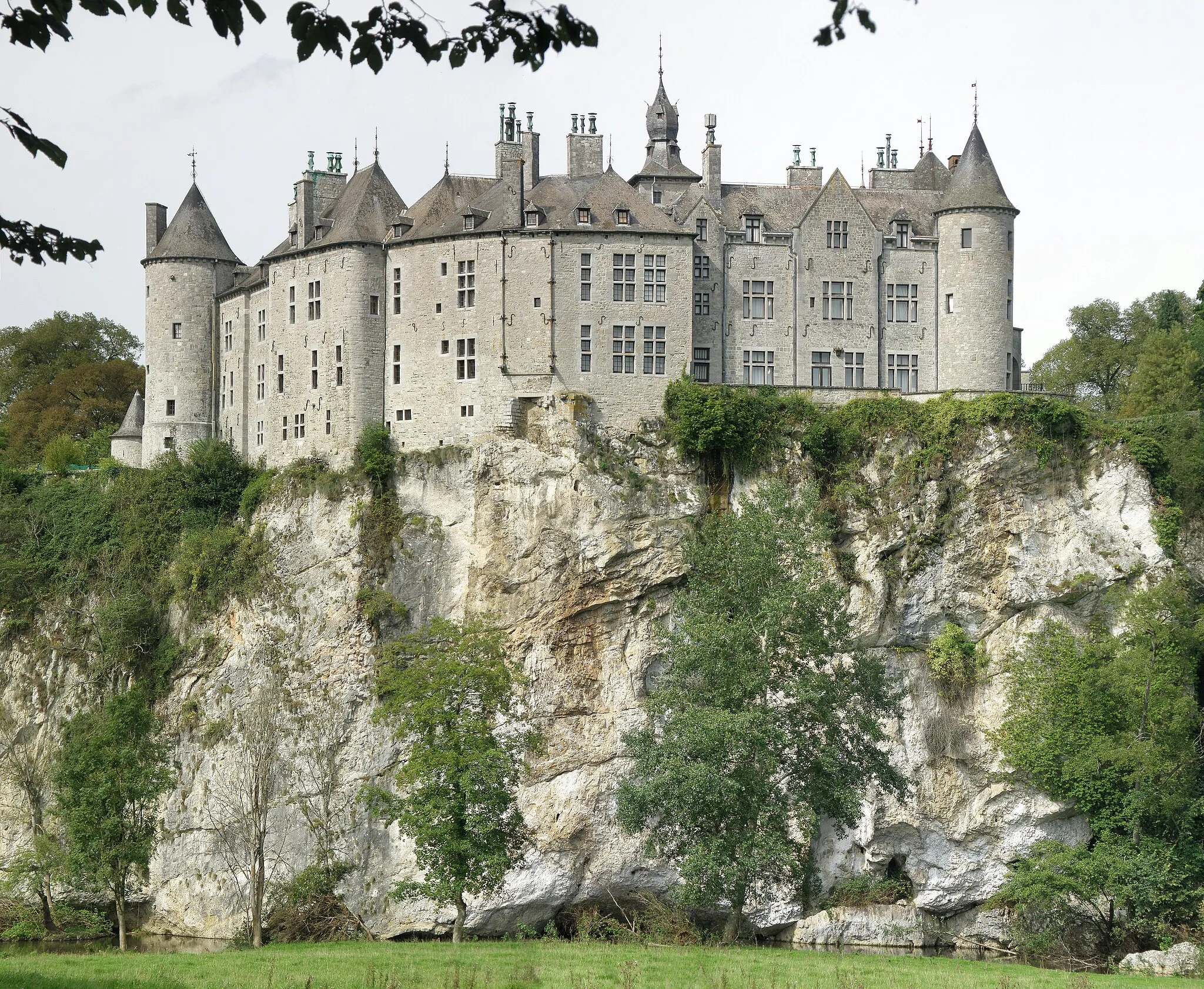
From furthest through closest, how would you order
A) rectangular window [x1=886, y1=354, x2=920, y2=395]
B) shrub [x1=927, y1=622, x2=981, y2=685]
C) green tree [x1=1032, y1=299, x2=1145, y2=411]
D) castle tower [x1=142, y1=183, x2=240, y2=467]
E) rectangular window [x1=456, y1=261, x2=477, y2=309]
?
green tree [x1=1032, y1=299, x2=1145, y2=411]
castle tower [x1=142, y1=183, x2=240, y2=467]
rectangular window [x1=886, y1=354, x2=920, y2=395]
rectangular window [x1=456, y1=261, x2=477, y2=309]
shrub [x1=927, y1=622, x2=981, y2=685]

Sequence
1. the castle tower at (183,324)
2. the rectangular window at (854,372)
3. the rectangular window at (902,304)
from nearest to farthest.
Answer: the rectangular window at (854,372) < the rectangular window at (902,304) < the castle tower at (183,324)

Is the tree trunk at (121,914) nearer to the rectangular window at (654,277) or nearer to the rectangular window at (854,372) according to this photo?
the rectangular window at (654,277)

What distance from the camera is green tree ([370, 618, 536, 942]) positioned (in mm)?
37469

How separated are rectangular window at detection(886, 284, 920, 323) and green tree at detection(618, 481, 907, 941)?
17.4 meters

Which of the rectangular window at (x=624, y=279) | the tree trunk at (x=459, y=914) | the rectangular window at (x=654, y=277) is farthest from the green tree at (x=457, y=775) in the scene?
the rectangular window at (x=654, y=277)

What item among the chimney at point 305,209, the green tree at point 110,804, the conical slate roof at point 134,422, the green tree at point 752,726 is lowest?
the green tree at point 110,804

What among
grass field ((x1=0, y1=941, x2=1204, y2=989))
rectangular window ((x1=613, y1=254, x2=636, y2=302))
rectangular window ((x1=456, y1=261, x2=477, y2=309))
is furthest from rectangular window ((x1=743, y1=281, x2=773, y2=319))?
grass field ((x1=0, y1=941, x2=1204, y2=989))

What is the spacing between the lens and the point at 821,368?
2044 inches

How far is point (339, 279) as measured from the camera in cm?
5284

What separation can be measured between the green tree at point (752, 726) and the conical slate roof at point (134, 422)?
3044 cm

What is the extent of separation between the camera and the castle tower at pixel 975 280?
169 feet

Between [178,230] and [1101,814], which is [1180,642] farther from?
[178,230]

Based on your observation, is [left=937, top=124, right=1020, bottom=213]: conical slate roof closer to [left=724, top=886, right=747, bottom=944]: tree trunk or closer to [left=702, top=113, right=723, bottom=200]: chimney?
[left=702, top=113, right=723, bottom=200]: chimney

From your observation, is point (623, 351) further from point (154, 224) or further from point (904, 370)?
point (154, 224)
